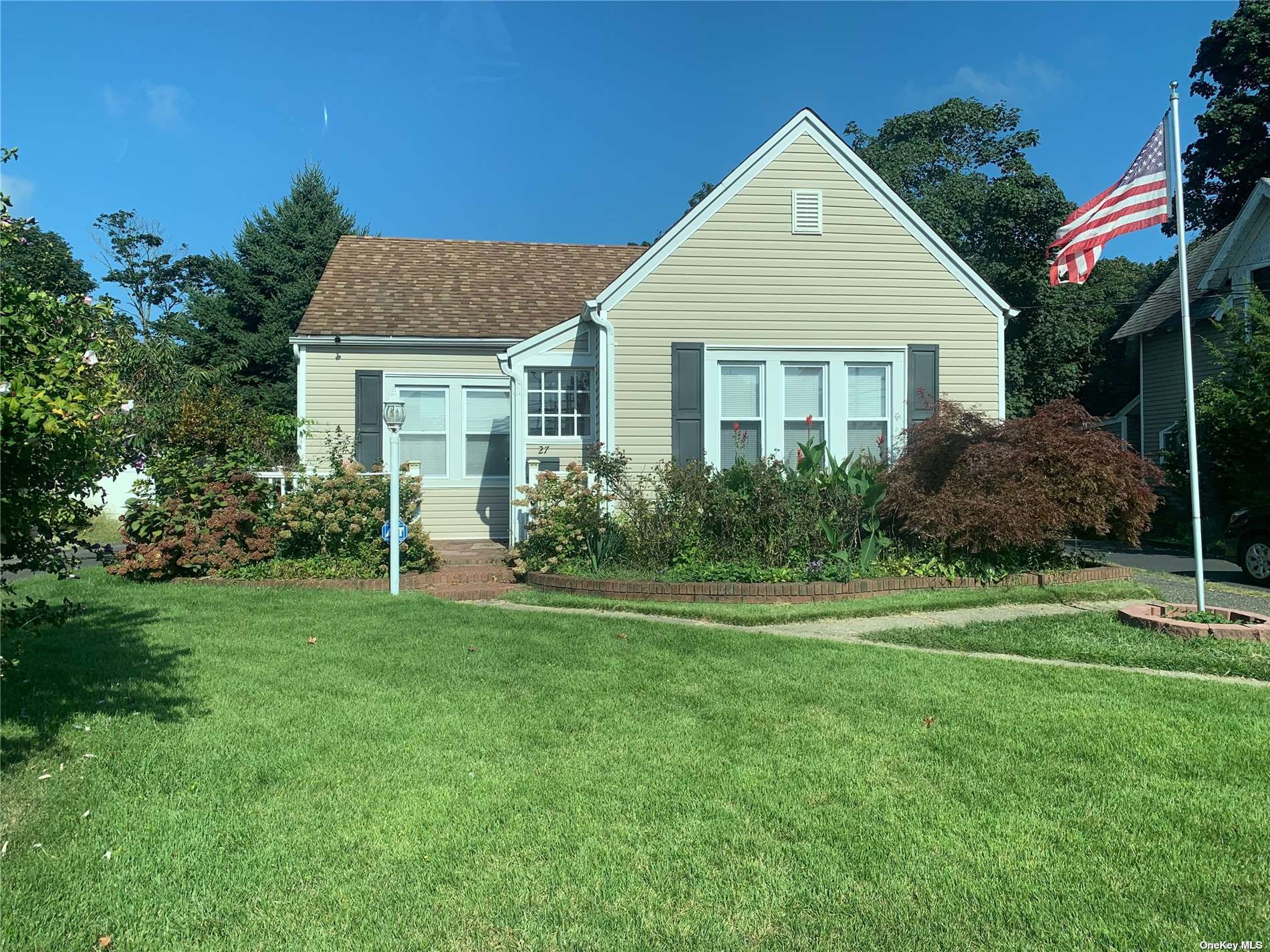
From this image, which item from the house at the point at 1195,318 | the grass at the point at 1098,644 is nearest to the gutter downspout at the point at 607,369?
the grass at the point at 1098,644

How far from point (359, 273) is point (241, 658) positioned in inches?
418

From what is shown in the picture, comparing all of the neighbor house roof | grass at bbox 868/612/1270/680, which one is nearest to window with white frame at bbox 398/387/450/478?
grass at bbox 868/612/1270/680

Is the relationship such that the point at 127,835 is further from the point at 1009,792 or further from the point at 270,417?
the point at 270,417

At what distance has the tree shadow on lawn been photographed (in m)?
4.45

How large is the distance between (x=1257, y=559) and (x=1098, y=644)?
6773 mm

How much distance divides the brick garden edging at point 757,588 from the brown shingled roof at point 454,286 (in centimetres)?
603

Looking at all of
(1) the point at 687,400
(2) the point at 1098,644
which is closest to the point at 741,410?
(1) the point at 687,400

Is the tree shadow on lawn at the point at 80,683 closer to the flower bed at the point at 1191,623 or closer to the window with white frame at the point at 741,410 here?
the window with white frame at the point at 741,410

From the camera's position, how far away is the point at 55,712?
4750 millimetres

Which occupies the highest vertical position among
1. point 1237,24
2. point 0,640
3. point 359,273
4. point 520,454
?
point 1237,24

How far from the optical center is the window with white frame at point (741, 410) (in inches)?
457

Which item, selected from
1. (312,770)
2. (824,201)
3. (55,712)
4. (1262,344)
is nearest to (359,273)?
(824,201)

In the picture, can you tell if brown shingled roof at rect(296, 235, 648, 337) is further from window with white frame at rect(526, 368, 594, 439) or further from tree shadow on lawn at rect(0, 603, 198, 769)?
tree shadow on lawn at rect(0, 603, 198, 769)

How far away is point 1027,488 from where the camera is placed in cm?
938
